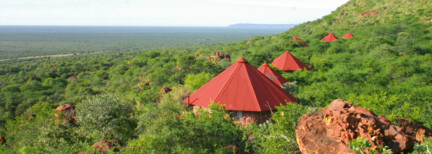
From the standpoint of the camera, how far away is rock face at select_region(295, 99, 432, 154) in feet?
24.1

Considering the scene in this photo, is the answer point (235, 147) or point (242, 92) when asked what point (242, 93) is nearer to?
point (242, 92)

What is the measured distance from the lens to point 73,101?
35844mm

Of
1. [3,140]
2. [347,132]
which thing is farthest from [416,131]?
[3,140]

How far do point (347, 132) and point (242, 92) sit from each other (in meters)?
7.72

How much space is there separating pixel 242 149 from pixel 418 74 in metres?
21.9

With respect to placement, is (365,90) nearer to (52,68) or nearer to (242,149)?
(242,149)

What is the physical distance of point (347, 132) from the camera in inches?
295

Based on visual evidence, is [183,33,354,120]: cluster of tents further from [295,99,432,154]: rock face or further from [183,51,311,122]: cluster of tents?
[295,99,432,154]: rock face

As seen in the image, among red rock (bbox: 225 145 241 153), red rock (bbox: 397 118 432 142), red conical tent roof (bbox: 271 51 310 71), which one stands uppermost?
red rock (bbox: 397 118 432 142)

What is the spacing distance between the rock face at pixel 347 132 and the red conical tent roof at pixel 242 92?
5608 millimetres

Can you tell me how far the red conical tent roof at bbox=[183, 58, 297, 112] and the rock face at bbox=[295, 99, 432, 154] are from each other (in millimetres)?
5608

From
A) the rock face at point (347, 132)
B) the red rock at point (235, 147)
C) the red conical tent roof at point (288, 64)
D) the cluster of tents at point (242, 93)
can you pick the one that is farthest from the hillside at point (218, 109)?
the red conical tent roof at point (288, 64)

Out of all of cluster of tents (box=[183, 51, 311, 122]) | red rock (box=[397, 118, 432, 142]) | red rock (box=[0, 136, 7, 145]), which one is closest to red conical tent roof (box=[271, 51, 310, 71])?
cluster of tents (box=[183, 51, 311, 122])

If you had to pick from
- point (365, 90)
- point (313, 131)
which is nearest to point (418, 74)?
point (365, 90)
